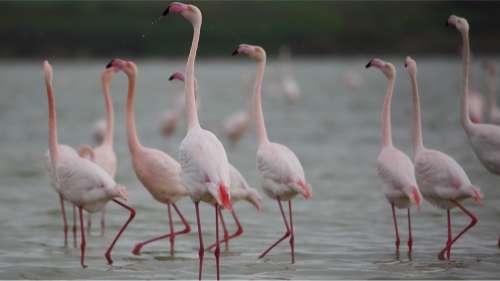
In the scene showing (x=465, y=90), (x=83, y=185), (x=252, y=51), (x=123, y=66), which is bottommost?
(x=83, y=185)

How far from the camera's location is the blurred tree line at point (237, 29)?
7269 cm

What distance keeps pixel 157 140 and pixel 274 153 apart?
13.0 metres

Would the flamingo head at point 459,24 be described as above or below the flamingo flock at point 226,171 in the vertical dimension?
above

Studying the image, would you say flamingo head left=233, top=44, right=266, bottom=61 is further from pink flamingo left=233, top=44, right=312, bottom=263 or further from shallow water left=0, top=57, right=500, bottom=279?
shallow water left=0, top=57, right=500, bottom=279

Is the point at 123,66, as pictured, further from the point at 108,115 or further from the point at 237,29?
the point at 237,29

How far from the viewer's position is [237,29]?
8088cm

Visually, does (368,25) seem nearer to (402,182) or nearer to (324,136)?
(324,136)

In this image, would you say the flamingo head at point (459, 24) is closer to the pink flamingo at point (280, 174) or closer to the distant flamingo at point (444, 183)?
the distant flamingo at point (444, 183)

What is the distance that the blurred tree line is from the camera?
238 ft

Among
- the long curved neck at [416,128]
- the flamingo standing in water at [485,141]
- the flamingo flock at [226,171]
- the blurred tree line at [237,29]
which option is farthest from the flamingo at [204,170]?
the blurred tree line at [237,29]

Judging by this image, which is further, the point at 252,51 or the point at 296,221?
the point at 296,221

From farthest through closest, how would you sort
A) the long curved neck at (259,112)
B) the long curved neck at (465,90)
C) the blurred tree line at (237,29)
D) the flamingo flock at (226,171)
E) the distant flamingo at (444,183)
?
the blurred tree line at (237,29) → the long curved neck at (259,112) → the long curved neck at (465,90) → the distant flamingo at (444,183) → the flamingo flock at (226,171)

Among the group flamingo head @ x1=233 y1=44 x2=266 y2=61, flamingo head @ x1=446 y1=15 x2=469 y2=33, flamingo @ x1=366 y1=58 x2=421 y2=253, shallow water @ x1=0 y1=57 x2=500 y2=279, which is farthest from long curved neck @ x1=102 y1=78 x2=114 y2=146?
flamingo head @ x1=446 y1=15 x2=469 y2=33

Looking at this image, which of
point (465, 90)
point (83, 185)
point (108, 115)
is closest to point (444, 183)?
point (465, 90)
